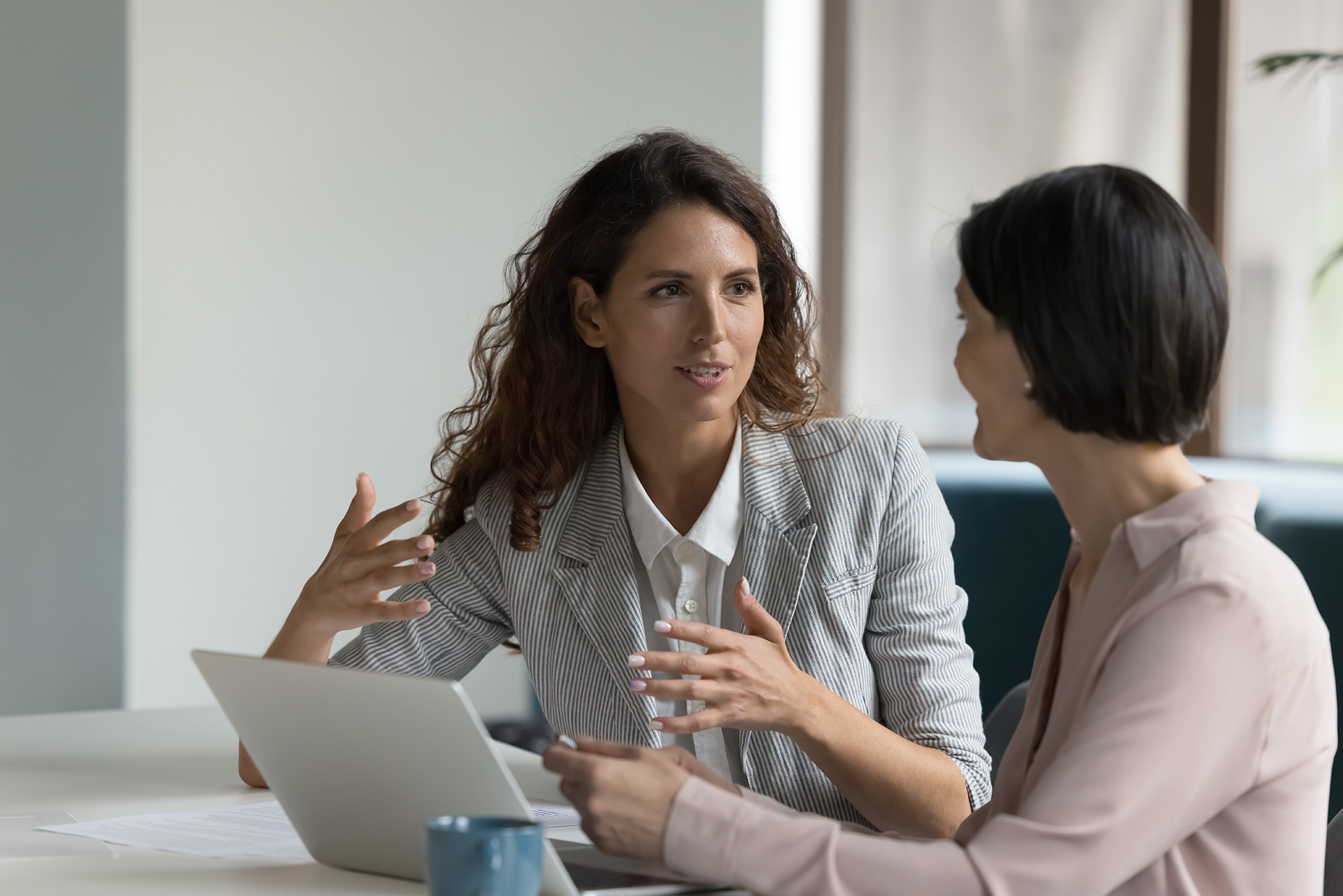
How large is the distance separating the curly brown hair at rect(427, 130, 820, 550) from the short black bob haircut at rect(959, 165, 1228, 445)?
29.9 inches

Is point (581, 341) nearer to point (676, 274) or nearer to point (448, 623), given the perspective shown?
point (676, 274)

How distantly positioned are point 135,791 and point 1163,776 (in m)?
1.04

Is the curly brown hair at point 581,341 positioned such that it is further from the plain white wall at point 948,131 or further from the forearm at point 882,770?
the plain white wall at point 948,131

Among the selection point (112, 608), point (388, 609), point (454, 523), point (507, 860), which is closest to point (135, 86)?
point (112, 608)

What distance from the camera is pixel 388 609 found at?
4.42ft

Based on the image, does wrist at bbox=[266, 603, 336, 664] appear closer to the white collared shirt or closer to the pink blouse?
the white collared shirt

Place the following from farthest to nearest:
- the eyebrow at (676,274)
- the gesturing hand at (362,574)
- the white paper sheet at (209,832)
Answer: the eyebrow at (676,274) < the gesturing hand at (362,574) < the white paper sheet at (209,832)

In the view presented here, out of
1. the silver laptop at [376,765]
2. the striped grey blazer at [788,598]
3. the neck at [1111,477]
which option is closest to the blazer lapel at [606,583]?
the striped grey blazer at [788,598]

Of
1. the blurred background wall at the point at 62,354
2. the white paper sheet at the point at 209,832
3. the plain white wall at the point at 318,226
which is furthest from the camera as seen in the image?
the plain white wall at the point at 318,226

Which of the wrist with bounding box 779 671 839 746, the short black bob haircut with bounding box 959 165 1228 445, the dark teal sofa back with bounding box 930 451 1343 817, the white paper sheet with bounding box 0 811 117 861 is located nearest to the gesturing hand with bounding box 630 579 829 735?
the wrist with bounding box 779 671 839 746

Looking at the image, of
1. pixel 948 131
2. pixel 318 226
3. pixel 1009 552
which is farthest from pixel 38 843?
pixel 948 131

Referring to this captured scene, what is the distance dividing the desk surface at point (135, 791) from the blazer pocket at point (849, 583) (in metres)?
0.64

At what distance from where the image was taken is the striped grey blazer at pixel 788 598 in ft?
4.73

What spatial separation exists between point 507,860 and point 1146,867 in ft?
1.28
